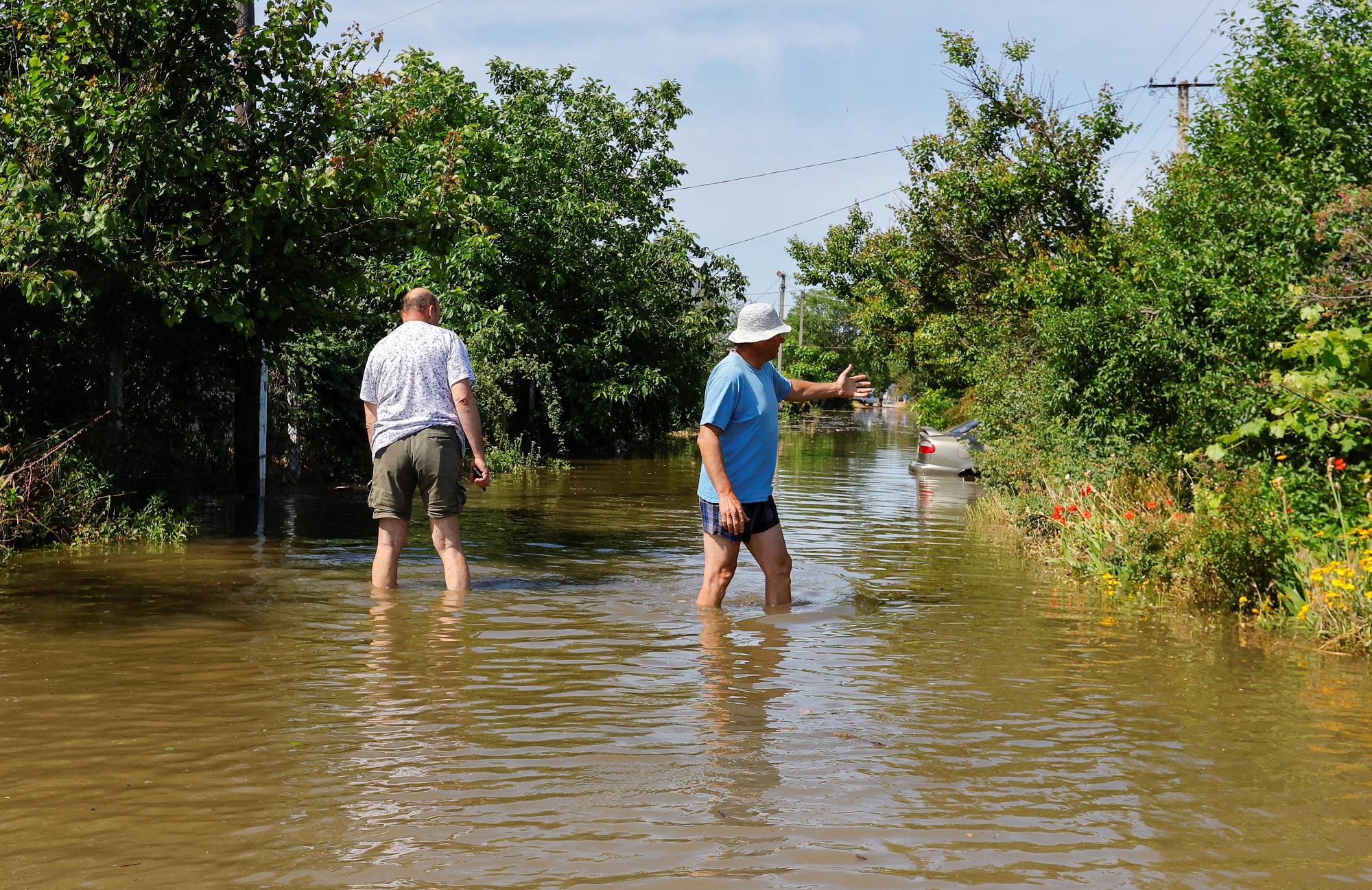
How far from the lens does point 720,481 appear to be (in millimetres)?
7863

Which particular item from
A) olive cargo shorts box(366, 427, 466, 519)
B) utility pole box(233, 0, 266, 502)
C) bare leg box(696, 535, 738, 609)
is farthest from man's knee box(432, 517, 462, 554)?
utility pole box(233, 0, 266, 502)

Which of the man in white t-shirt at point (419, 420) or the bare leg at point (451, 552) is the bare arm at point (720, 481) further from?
the bare leg at point (451, 552)

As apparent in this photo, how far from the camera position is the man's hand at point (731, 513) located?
782 cm

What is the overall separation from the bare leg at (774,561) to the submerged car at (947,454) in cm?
1496

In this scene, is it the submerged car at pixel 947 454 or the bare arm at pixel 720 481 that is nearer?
the bare arm at pixel 720 481

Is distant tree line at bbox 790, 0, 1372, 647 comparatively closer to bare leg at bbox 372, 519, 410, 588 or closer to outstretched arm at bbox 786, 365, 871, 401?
outstretched arm at bbox 786, 365, 871, 401

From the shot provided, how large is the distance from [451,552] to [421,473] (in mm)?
597

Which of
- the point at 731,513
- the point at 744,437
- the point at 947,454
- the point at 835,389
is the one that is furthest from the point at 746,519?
the point at 947,454

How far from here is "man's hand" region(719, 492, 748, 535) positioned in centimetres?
782

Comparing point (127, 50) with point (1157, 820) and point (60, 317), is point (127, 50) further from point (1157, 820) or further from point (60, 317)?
point (1157, 820)

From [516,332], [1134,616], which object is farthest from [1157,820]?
[516,332]

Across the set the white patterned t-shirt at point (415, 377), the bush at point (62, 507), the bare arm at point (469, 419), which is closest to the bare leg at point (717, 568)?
the bare arm at point (469, 419)

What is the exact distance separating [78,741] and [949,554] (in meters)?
8.74

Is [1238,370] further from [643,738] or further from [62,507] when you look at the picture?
[62,507]
